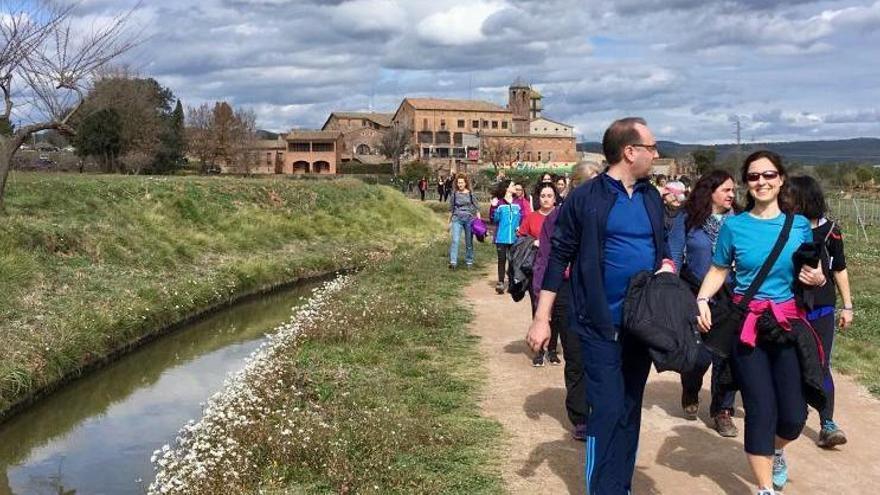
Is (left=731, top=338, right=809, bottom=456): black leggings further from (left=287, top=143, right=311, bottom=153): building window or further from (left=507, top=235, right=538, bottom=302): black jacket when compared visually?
(left=287, top=143, right=311, bottom=153): building window

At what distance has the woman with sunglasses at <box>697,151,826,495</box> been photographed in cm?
417

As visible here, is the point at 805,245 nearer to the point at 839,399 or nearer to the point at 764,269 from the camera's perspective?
the point at 764,269

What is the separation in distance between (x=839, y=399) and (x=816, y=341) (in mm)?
3254

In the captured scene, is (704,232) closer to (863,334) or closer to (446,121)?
(863,334)

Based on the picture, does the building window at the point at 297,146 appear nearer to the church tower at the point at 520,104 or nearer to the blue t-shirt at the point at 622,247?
the church tower at the point at 520,104

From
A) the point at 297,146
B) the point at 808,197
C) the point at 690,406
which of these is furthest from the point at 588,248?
the point at 297,146

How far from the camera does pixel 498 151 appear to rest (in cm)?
9294

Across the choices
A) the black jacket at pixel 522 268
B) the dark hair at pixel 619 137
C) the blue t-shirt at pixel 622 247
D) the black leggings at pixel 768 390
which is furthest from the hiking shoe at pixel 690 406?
the dark hair at pixel 619 137

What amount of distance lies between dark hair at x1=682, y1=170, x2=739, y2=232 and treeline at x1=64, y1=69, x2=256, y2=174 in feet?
79.7

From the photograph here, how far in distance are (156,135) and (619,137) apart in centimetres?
4710

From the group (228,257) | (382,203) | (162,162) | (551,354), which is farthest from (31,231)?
(162,162)

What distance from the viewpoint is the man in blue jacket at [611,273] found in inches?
156

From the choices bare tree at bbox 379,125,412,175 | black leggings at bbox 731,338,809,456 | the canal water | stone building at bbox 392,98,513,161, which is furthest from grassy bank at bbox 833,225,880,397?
stone building at bbox 392,98,513,161

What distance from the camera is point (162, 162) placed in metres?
48.0
